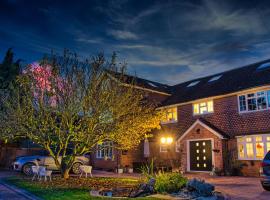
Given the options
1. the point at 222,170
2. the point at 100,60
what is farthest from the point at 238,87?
the point at 100,60

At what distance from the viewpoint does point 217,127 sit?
20125 mm

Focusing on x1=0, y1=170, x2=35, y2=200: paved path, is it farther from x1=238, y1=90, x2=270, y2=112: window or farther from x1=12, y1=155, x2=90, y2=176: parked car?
x1=238, y1=90, x2=270, y2=112: window

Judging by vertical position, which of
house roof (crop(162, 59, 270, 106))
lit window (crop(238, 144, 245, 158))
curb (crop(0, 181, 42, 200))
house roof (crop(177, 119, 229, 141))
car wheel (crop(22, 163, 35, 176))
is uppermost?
house roof (crop(162, 59, 270, 106))

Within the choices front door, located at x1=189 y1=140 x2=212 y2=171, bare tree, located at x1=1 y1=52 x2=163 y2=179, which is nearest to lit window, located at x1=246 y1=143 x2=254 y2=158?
front door, located at x1=189 y1=140 x2=212 y2=171

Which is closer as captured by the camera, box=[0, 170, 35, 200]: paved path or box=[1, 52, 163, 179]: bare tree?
box=[0, 170, 35, 200]: paved path

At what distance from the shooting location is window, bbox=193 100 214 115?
68.7 ft

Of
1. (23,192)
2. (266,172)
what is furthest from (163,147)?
(23,192)

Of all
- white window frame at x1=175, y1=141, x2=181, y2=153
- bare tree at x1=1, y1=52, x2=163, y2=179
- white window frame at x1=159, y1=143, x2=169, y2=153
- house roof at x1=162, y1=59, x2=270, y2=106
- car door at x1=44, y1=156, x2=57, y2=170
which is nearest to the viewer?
bare tree at x1=1, y1=52, x2=163, y2=179

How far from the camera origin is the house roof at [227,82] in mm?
18984

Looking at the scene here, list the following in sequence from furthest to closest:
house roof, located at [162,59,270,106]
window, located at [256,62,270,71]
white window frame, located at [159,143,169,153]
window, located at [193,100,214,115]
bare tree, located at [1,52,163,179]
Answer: white window frame, located at [159,143,169,153] → window, located at [193,100,214,115] → window, located at [256,62,270,71] → house roof, located at [162,59,270,106] → bare tree, located at [1,52,163,179]

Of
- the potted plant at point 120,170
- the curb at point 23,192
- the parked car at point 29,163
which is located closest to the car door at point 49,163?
the parked car at point 29,163

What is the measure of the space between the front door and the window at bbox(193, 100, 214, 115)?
236 centimetres

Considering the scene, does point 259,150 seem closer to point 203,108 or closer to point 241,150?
point 241,150

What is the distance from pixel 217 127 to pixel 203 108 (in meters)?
2.04
